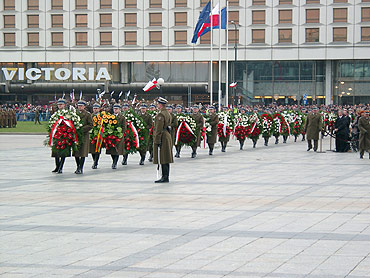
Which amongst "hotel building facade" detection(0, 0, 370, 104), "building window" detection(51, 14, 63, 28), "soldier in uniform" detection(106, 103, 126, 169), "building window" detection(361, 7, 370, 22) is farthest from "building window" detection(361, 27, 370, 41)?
"soldier in uniform" detection(106, 103, 126, 169)

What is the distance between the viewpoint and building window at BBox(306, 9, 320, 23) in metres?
74.6

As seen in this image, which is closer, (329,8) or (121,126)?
(121,126)

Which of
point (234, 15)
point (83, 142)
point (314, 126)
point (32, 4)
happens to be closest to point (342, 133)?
point (314, 126)

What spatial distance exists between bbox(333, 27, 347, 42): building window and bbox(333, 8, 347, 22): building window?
0.95 metres

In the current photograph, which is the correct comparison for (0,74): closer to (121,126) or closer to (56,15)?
(56,15)

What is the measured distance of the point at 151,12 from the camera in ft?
254

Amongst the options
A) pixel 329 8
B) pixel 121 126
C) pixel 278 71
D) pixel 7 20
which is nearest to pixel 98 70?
pixel 7 20

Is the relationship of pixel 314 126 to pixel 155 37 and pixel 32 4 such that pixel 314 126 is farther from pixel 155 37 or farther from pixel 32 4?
pixel 32 4

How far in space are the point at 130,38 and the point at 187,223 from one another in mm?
68242

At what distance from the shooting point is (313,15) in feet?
245

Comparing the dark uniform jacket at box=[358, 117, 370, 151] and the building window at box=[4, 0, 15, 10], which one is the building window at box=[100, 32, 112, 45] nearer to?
the building window at box=[4, 0, 15, 10]

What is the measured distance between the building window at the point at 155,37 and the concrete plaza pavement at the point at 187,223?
191 feet

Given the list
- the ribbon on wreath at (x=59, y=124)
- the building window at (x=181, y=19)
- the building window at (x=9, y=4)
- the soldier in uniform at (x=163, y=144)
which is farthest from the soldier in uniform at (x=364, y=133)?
the building window at (x=9, y=4)

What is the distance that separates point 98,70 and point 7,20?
11.8 meters
